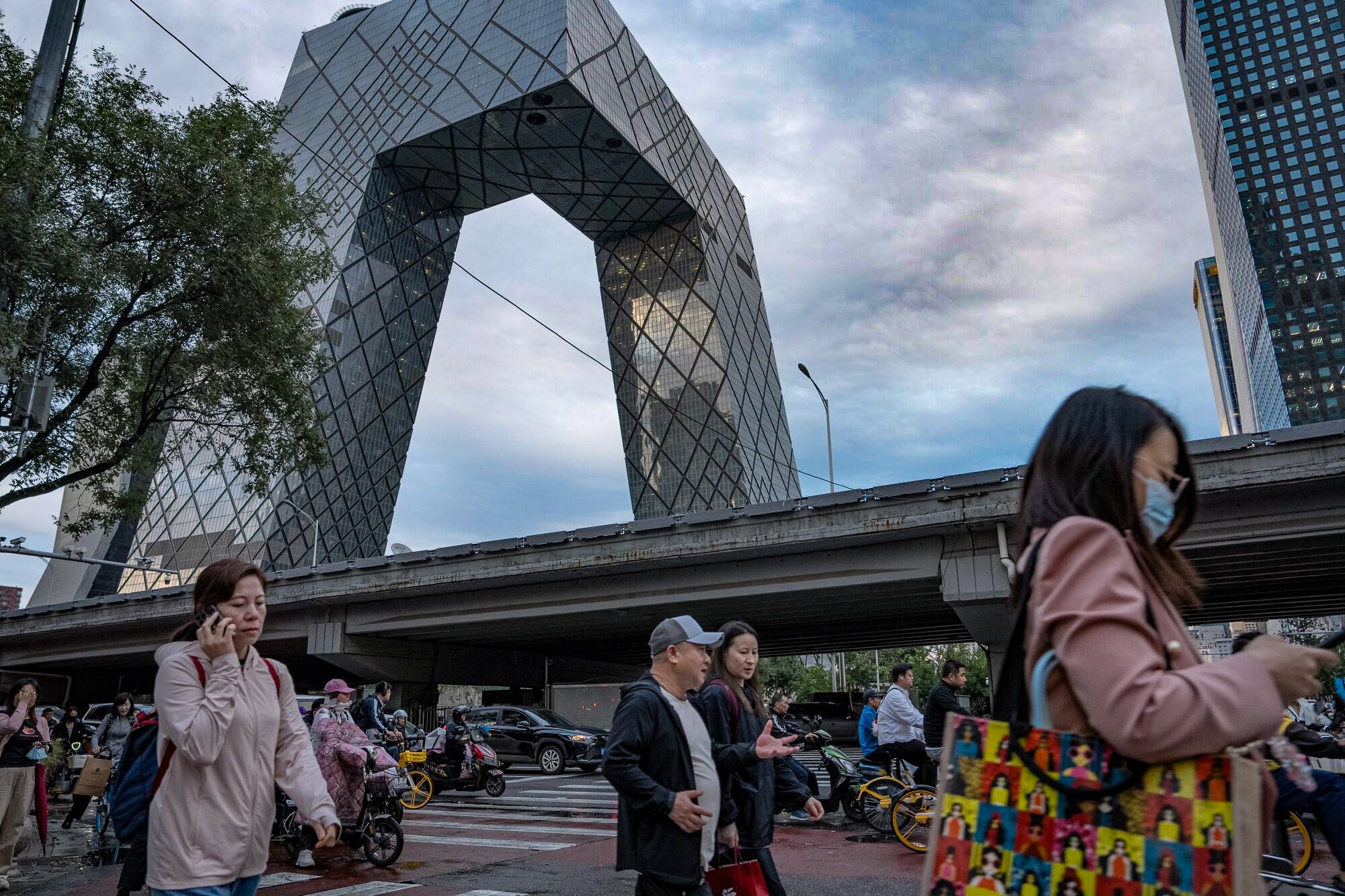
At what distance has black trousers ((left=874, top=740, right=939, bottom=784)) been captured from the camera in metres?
9.84

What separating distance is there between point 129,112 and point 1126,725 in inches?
756

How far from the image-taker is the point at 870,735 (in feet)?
36.4

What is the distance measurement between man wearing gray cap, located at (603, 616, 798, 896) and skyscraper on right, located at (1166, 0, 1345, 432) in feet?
437

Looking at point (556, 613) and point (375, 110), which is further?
point (375, 110)

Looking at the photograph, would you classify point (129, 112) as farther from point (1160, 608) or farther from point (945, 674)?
point (1160, 608)

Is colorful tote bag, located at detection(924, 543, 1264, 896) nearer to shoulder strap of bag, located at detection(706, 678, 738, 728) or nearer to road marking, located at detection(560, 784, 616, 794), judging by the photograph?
shoulder strap of bag, located at detection(706, 678, 738, 728)

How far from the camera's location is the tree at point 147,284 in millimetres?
14680

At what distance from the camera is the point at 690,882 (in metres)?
3.47

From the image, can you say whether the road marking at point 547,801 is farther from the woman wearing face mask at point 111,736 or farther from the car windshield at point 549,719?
the car windshield at point 549,719

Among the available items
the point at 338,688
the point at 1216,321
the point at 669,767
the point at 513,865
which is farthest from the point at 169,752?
the point at 1216,321


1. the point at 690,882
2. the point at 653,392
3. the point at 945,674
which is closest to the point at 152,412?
the point at 945,674

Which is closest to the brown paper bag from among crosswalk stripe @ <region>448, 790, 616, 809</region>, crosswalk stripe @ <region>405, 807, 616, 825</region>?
crosswalk stripe @ <region>405, 807, 616, 825</region>

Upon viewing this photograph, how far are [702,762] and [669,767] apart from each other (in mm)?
178

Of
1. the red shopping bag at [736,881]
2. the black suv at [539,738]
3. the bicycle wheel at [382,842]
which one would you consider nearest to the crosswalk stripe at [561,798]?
the black suv at [539,738]
